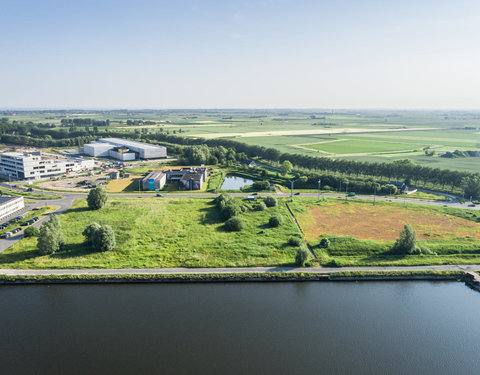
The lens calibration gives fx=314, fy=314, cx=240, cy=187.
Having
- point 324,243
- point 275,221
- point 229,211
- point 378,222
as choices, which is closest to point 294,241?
point 324,243

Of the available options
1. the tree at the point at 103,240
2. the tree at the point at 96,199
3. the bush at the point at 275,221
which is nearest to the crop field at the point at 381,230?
the bush at the point at 275,221

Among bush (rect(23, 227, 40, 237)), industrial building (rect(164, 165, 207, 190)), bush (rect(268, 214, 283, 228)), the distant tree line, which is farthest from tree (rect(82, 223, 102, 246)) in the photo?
the distant tree line

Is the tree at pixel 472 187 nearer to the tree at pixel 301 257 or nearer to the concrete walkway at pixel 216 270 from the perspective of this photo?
the concrete walkway at pixel 216 270

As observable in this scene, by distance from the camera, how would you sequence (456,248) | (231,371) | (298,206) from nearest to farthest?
(231,371), (456,248), (298,206)

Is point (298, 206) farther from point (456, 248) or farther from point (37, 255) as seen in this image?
point (37, 255)

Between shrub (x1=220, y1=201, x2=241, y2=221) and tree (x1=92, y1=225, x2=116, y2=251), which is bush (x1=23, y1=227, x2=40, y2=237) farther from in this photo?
shrub (x1=220, y1=201, x2=241, y2=221)

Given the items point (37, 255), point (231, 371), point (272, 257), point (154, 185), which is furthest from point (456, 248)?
point (154, 185)
